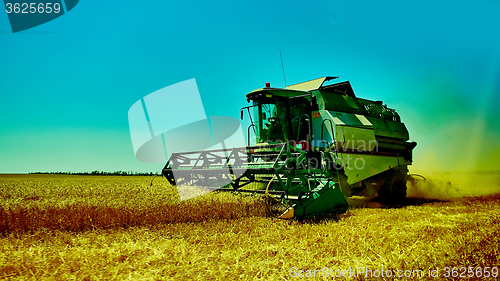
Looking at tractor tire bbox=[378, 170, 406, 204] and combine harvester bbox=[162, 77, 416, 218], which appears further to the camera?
tractor tire bbox=[378, 170, 406, 204]

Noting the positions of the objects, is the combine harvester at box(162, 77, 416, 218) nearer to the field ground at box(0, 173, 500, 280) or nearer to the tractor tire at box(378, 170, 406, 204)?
the tractor tire at box(378, 170, 406, 204)

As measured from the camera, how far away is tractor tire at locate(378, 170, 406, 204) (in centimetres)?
967

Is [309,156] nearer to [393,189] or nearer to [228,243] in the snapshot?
[228,243]

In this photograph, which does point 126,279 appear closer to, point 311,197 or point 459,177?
point 311,197

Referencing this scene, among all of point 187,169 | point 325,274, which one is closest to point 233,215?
point 187,169

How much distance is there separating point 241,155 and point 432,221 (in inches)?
161

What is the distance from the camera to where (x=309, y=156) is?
7289 millimetres

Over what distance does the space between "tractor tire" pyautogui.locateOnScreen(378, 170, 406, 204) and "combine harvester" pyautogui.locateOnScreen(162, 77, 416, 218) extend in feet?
0.10

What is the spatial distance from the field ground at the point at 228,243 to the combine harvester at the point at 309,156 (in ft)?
2.03

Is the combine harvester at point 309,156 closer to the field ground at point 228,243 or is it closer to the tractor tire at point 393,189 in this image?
the tractor tire at point 393,189

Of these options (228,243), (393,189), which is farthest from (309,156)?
(393,189)

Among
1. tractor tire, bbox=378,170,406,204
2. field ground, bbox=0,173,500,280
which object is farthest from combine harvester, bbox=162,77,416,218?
field ground, bbox=0,173,500,280

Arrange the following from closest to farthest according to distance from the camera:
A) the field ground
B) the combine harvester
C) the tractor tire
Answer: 1. the field ground
2. the combine harvester
3. the tractor tire

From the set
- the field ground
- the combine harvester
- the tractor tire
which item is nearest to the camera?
the field ground
